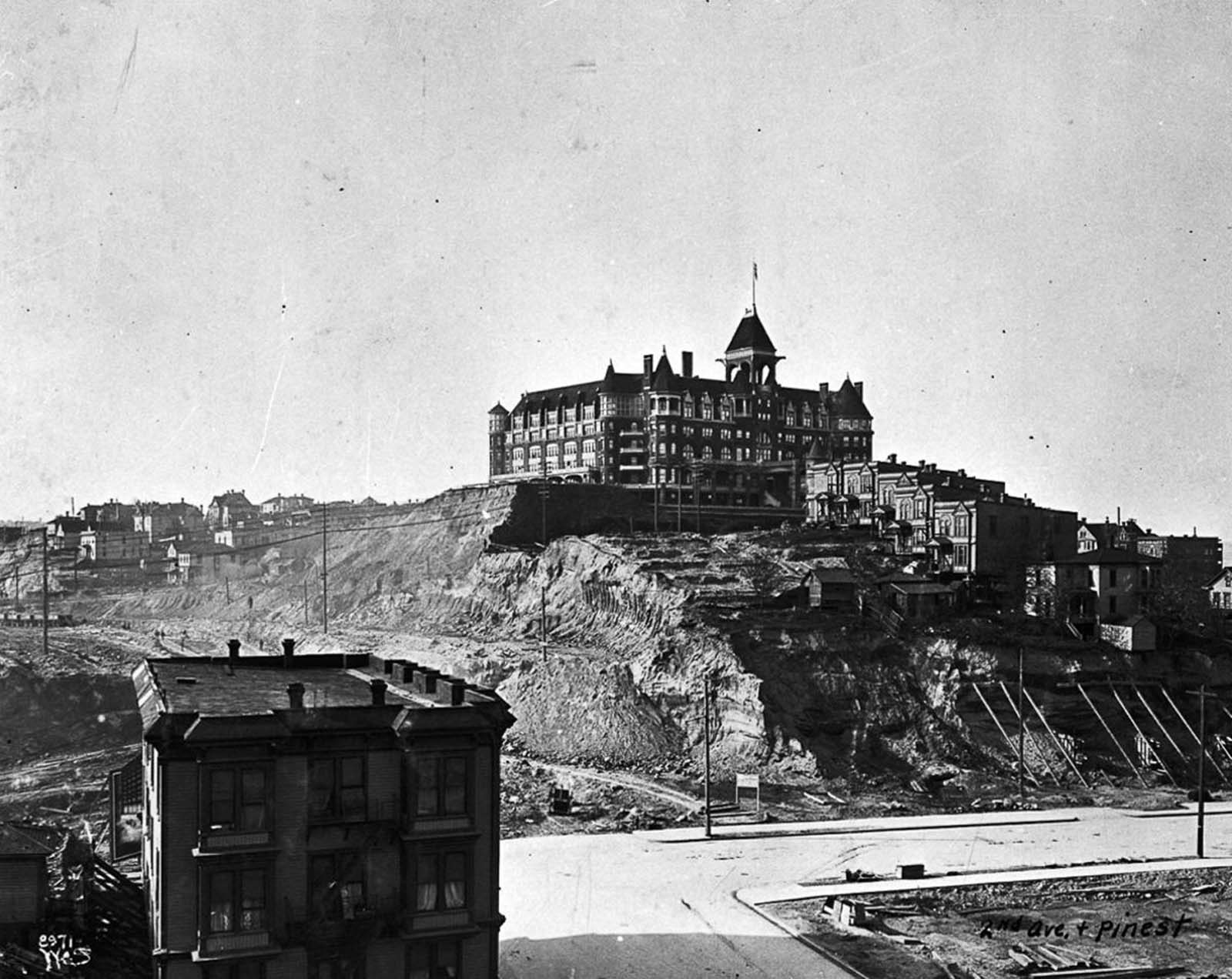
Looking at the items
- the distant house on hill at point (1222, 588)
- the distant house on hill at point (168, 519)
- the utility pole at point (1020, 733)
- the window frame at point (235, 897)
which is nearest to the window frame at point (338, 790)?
the window frame at point (235, 897)

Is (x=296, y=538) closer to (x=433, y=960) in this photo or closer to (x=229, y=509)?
(x=229, y=509)

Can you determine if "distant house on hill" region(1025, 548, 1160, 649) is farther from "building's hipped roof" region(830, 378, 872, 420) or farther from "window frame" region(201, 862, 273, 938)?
"window frame" region(201, 862, 273, 938)

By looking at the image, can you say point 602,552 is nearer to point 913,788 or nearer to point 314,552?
point 913,788

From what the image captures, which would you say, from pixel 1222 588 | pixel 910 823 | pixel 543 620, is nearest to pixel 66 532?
pixel 543 620

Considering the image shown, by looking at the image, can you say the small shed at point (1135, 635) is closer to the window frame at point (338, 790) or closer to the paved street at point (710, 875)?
the paved street at point (710, 875)

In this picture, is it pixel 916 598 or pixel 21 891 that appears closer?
pixel 21 891
